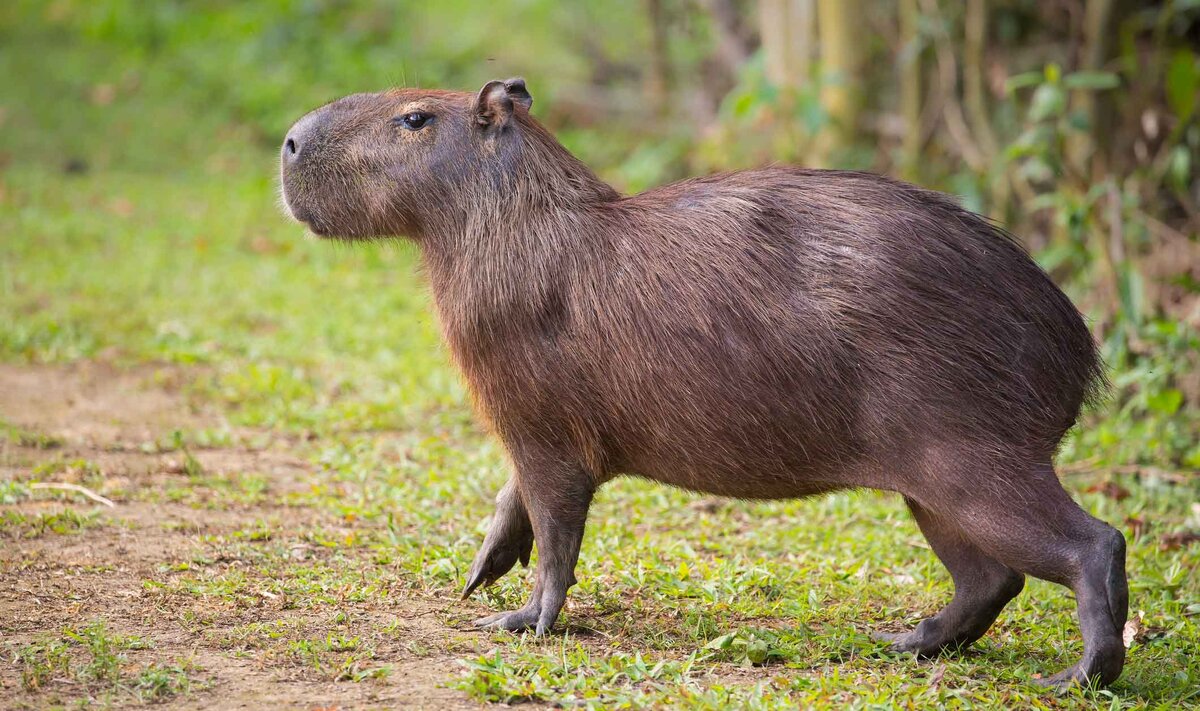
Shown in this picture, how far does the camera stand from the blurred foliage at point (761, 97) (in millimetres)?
6734

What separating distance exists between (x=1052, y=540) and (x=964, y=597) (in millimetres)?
503

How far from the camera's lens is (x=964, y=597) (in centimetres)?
404

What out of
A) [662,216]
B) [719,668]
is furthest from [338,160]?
[719,668]

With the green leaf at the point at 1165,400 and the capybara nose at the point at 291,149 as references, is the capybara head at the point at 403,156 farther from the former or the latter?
the green leaf at the point at 1165,400

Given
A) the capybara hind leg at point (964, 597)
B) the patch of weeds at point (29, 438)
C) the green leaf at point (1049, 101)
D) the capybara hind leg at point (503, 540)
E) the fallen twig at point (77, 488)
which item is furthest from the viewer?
the green leaf at point (1049, 101)

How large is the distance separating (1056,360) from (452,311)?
5.90 ft

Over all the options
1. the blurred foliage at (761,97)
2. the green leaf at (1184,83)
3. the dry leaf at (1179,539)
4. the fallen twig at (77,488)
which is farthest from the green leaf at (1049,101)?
the fallen twig at (77,488)

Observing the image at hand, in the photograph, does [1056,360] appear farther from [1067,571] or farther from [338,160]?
[338,160]

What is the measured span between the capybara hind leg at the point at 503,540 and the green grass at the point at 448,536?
107mm

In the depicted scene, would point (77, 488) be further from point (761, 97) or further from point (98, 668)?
point (761, 97)

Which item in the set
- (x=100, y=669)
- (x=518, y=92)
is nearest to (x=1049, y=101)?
(x=518, y=92)

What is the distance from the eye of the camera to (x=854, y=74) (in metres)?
8.92

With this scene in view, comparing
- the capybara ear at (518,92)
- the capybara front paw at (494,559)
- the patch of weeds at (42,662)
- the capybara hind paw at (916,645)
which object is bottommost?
the capybara hind paw at (916,645)

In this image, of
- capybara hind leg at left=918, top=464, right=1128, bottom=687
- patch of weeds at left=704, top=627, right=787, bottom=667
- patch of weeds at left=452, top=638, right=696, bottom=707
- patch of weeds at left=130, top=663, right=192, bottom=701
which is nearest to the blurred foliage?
capybara hind leg at left=918, top=464, right=1128, bottom=687
